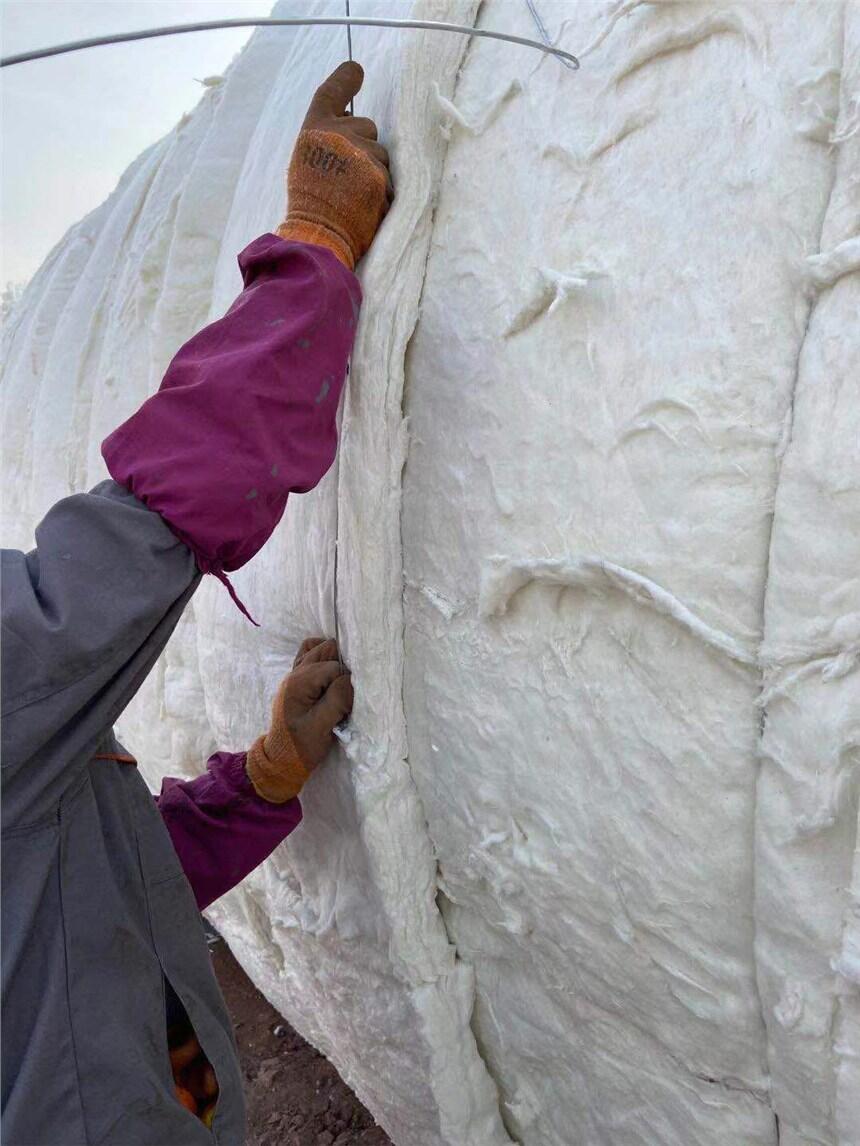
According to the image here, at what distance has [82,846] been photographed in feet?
3.69

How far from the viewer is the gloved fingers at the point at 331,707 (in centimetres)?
140

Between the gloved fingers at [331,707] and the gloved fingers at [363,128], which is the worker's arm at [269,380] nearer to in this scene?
the gloved fingers at [363,128]

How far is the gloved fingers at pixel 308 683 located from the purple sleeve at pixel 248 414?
0.30 m

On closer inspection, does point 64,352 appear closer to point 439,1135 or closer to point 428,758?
point 428,758

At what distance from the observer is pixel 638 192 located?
3.54 ft

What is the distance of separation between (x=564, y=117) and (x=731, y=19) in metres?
0.23

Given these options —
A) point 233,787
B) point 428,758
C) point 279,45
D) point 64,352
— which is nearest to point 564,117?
point 428,758

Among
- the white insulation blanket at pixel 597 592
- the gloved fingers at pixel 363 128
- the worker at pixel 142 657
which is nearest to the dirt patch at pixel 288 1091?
the white insulation blanket at pixel 597 592

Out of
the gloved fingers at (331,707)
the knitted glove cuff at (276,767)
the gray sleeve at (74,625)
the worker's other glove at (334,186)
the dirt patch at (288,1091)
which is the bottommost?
the dirt patch at (288,1091)

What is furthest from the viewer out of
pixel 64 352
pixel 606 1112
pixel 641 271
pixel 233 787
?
pixel 64 352

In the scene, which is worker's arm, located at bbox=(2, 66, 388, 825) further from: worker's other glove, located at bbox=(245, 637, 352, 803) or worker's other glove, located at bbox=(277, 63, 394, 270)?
worker's other glove, located at bbox=(245, 637, 352, 803)

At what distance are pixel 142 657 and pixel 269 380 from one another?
35 centimetres

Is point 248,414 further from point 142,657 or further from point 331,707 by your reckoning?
point 331,707

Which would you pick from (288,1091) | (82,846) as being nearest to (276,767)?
(82,846)
